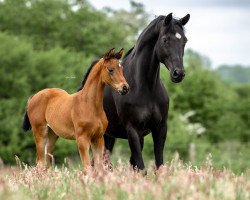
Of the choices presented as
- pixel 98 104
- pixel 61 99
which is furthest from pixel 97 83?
pixel 61 99

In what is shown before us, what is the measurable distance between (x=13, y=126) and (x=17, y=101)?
198 centimetres

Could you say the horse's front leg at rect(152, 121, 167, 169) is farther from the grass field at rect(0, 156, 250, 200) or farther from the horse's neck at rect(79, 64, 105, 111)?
the grass field at rect(0, 156, 250, 200)

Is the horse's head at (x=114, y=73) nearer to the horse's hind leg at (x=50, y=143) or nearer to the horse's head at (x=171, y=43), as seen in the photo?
the horse's head at (x=171, y=43)

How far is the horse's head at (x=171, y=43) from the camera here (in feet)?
26.5

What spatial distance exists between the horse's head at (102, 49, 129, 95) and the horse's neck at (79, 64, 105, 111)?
0.56ft

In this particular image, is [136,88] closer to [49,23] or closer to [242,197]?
[242,197]

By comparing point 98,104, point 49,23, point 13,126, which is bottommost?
point 13,126

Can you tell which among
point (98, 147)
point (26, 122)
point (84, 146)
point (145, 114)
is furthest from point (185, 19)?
point (26, 122)

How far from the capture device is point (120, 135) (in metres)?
9.20

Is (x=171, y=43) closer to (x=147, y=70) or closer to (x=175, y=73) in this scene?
(x=175, y=73)

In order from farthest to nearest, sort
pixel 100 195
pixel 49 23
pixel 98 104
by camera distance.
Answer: pixel 49 23, pixel 98 104, pixel 100 195

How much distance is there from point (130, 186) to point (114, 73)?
2.43 meters

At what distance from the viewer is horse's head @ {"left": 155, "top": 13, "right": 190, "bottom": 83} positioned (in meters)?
8.08

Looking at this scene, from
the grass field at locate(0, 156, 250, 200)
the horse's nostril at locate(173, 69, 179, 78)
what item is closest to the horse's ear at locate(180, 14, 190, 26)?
the horse's nostril at locate(173, 69, 179, 78)
